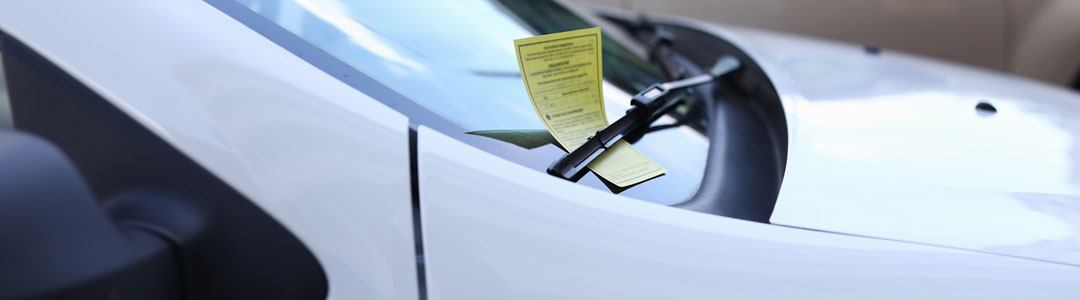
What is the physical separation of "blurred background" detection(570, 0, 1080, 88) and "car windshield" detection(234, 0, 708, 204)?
2530 mm

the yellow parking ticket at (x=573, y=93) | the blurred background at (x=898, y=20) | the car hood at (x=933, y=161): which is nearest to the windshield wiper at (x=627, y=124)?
the yellow parking ticket at (x=573, y=93)

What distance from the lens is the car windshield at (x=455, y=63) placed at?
0.92m

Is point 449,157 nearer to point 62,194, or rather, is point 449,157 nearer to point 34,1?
point 62,194

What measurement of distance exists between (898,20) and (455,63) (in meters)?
3.16

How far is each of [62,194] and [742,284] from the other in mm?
614

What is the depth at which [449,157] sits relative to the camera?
807 millimetres

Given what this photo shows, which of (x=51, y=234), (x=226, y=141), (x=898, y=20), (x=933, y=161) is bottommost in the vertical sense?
(x=51, y=234)

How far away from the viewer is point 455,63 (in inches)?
41.4

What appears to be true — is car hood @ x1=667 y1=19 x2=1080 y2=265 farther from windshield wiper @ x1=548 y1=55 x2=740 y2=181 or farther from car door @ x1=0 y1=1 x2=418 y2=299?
car door @ x1=0 y1=1 x2=418 y2=299

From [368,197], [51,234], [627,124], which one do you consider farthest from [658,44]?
[51,234]

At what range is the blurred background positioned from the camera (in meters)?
3.58

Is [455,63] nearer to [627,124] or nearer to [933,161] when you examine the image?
[627,124]

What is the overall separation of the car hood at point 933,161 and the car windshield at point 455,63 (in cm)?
15

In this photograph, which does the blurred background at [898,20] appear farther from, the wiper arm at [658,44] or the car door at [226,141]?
the car door at [226,141]
